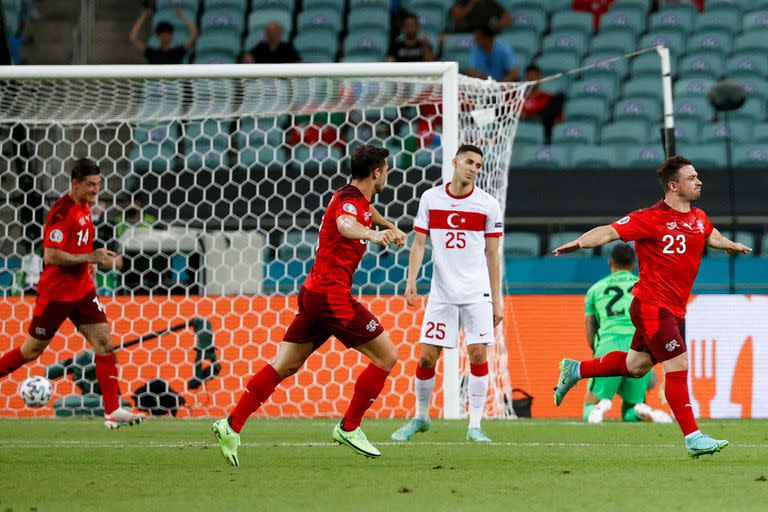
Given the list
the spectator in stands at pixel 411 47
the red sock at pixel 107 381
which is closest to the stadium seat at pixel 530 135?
the spectator in stands at pixel 411 47

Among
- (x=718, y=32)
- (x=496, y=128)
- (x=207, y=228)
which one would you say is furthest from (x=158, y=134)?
(x=718, y=32)

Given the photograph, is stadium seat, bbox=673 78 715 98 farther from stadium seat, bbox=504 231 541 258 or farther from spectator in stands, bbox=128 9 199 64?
spectator in stands, bbox=128 9 199 64

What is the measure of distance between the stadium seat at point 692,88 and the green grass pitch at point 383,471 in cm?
798

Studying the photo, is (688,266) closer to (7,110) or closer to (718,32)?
(7,110)

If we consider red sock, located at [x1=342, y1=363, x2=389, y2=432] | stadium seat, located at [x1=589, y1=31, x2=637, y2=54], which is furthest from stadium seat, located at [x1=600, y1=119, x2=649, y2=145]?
red sock, located at [x1=342, y1=363, x2=389, y2=432]

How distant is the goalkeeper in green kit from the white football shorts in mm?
1907

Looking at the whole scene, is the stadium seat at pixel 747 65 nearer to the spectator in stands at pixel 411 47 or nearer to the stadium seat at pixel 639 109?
the stadium seat at pixel 639 109

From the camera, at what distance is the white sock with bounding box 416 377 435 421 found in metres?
8.48

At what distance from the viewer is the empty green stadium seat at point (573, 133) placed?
51.9 ft

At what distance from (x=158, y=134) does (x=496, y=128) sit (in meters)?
4.70

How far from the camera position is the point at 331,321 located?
695cm

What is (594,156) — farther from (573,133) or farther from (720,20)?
(720,20)

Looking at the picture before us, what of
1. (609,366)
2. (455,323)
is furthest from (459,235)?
(609,366)

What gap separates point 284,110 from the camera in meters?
11.9
